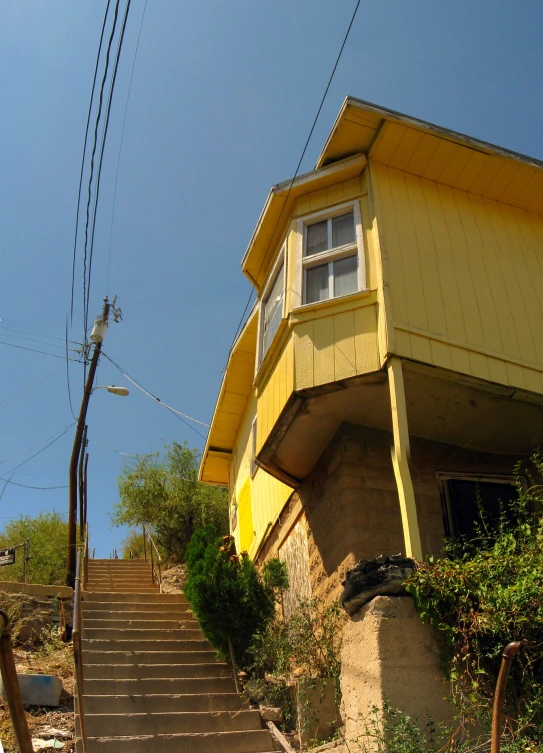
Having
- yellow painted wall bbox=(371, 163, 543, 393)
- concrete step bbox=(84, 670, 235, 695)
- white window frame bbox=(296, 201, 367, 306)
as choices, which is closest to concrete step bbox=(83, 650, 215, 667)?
concrete step bbox=(84, 670, 235, 695)

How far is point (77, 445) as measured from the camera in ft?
50.6

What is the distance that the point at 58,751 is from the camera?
19.1ft

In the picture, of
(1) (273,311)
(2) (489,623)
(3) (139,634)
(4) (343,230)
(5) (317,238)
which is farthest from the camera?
(3) (139,634)

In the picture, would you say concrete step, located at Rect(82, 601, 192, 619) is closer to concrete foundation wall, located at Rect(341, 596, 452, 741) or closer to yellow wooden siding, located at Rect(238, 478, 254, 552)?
yellow wooden siding, located at Rect(238, 478, 254, 552)

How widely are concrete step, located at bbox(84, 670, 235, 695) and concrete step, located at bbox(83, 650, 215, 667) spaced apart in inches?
17.9

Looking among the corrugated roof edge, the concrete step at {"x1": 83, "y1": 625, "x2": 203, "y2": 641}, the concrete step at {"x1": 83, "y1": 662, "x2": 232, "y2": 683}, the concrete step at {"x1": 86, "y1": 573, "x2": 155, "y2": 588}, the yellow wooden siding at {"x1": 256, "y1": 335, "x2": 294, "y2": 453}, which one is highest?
Result: the corrugated roof edge

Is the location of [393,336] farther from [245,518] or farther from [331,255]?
[245,518]

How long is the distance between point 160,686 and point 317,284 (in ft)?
15.9

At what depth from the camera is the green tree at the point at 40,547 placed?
19.5 metres

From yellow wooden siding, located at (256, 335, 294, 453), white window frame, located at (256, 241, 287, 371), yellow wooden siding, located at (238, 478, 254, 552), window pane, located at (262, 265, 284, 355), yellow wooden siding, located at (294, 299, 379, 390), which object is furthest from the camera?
yellow wooden siding, located at (238, 478, 254, 552)

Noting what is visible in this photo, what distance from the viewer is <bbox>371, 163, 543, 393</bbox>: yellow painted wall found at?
6.84 m

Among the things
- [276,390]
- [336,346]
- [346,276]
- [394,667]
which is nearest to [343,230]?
[346,276]

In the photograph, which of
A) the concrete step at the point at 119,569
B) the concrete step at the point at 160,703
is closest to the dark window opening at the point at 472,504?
the concrete step at the point at 160,703

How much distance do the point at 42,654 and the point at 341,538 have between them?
15.4ft
